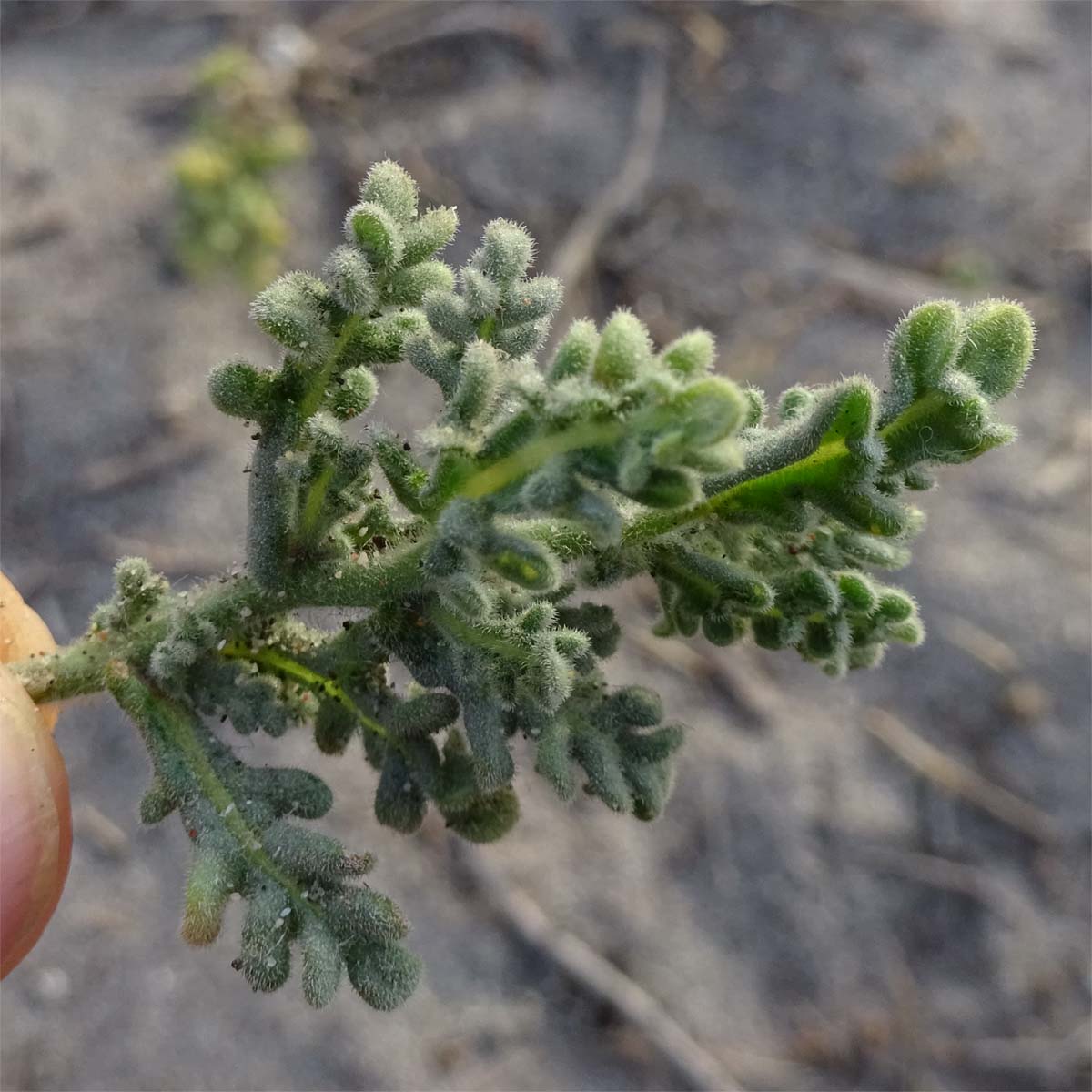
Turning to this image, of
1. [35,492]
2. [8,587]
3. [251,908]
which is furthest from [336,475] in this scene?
[35,492]

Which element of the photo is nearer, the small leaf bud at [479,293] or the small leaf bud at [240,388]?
Answer: the small leaf bud at [479,293]

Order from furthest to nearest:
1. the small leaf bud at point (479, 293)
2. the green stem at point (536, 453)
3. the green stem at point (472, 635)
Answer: the green stem at point (472, 635)
the small leaf bud at point (479, 293)
the green stem at point (536, 453)

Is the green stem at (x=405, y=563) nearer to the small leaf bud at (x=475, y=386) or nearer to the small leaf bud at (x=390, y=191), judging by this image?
the small leaf bud at (x=475, y=386)

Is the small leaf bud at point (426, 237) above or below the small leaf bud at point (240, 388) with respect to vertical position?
above

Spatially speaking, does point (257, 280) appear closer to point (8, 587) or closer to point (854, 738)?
point (8, 587)

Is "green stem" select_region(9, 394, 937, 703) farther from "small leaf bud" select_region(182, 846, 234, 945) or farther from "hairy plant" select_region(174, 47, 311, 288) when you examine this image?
"hairy plant" select_region(174, 47, 311, 288)

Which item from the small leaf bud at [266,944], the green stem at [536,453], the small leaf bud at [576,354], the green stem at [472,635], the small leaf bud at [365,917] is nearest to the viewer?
the green stem at [536,453]

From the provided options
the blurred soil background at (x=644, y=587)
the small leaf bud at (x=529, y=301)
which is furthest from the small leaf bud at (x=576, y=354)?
the blurred soil background at (x=644, y=587)
